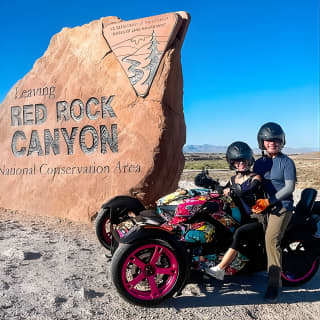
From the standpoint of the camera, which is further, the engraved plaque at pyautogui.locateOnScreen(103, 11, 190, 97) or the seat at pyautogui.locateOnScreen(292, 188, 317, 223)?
the engraved plaque at pyautogui.locateOnScreen(103, 11, 190, 97)

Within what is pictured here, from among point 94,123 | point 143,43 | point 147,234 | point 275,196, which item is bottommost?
point 147,234

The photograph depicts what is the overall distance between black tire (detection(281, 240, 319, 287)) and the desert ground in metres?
0.10

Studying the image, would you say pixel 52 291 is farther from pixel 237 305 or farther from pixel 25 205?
pixel 25 205

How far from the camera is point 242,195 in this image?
3.28 meters

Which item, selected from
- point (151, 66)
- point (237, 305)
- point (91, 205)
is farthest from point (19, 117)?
point (237, 305)

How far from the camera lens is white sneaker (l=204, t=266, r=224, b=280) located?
3.20 m

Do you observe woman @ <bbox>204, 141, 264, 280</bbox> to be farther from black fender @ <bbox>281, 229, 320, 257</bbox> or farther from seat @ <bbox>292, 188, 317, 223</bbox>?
seat @ <bbox>292, 188, 317, 223</bbox>

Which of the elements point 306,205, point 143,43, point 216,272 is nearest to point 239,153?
point 306,205

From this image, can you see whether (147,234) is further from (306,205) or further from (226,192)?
(306,205)

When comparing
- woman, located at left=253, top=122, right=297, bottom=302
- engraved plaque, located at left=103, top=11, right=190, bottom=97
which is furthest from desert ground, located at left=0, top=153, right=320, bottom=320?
engraved plaque, located at left=103, top=11, right=190, bottom=97

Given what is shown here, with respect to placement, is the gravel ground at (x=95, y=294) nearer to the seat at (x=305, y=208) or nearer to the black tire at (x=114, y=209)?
the black tire at (x=114, y=209)

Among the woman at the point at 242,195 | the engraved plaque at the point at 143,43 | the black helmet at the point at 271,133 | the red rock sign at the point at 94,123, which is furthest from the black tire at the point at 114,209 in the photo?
the engraved plaque at the point at 143,43

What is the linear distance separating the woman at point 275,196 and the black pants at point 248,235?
0.12 m

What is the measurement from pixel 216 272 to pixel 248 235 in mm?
482
